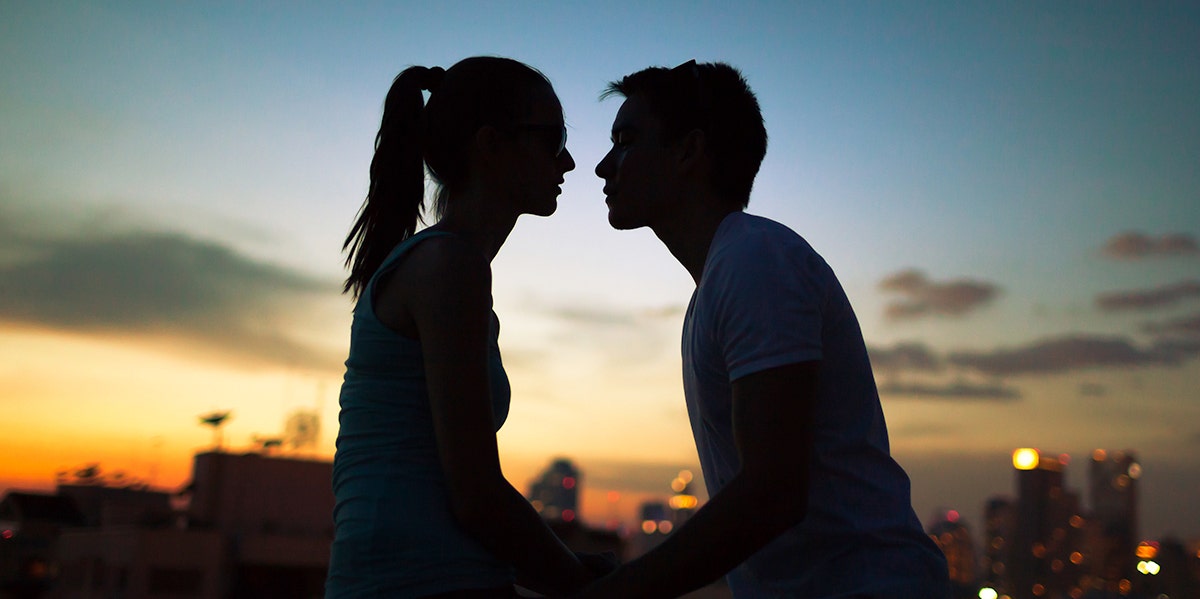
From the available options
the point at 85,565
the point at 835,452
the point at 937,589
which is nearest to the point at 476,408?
the point at 835,452

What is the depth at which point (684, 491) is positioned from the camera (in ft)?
656

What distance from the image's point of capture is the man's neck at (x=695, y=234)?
2.69 metres

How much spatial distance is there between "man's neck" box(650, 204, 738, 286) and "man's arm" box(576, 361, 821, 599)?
2.51ft

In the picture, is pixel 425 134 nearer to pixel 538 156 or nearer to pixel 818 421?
pixel 538 156

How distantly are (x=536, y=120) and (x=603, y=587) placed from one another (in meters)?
1.18

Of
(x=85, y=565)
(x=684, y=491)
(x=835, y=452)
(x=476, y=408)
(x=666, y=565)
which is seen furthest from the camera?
(x=684, y=491)

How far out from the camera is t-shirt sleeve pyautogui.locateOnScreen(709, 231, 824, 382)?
197 cm

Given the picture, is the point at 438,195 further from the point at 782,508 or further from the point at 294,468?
the point at 294,468

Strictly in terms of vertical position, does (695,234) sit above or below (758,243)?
above

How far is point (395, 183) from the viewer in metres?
2.57

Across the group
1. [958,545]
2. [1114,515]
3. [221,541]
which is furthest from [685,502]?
[221,541]

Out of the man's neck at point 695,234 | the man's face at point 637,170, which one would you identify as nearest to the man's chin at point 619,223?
the man's face at point 637,170

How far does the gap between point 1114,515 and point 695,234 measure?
187940 millimetres

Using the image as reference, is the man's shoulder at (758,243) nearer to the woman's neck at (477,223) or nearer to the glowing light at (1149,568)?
the woman's neck at (477,223)
